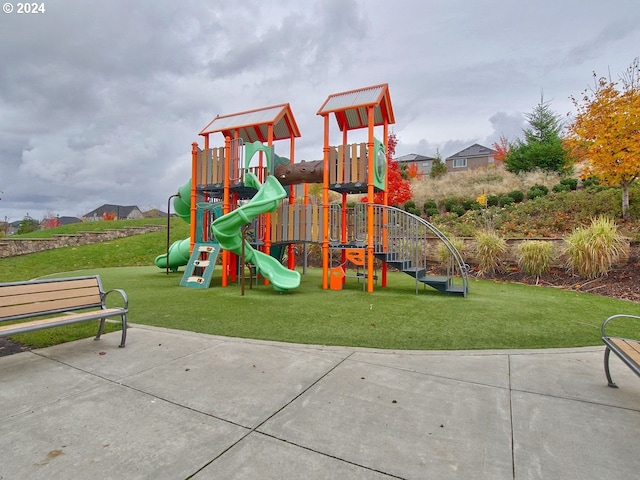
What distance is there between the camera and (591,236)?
10148 millimetres

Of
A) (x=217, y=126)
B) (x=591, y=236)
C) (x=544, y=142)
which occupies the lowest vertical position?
→ (x=591, y=236)

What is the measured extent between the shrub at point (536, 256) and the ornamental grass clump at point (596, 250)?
0.68m

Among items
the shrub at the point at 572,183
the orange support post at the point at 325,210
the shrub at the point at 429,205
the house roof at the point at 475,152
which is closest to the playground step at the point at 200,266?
the orange support post at the point at 325,210

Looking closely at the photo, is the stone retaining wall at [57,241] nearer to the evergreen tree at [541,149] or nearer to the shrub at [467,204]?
the shrub at [467,204]

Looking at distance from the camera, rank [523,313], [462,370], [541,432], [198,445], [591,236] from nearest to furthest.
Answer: [198,445], [541,432], [462,370], [523,313], [591,236]

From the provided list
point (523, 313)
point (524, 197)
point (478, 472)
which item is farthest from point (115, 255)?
point (524, 197)

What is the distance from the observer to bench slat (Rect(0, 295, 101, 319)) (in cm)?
408

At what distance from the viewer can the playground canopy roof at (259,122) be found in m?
11.3

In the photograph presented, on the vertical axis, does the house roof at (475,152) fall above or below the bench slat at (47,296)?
above

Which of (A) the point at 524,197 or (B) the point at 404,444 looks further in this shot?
(A) the point at 524,197

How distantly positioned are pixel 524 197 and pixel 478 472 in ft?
67.9

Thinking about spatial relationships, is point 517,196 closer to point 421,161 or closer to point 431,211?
point 431,211

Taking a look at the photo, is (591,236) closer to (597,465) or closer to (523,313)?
(523,313)

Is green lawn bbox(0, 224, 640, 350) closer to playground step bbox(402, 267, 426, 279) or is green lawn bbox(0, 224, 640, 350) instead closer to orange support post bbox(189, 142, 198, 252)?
playground step bbox(402, 267, 426, 279)
